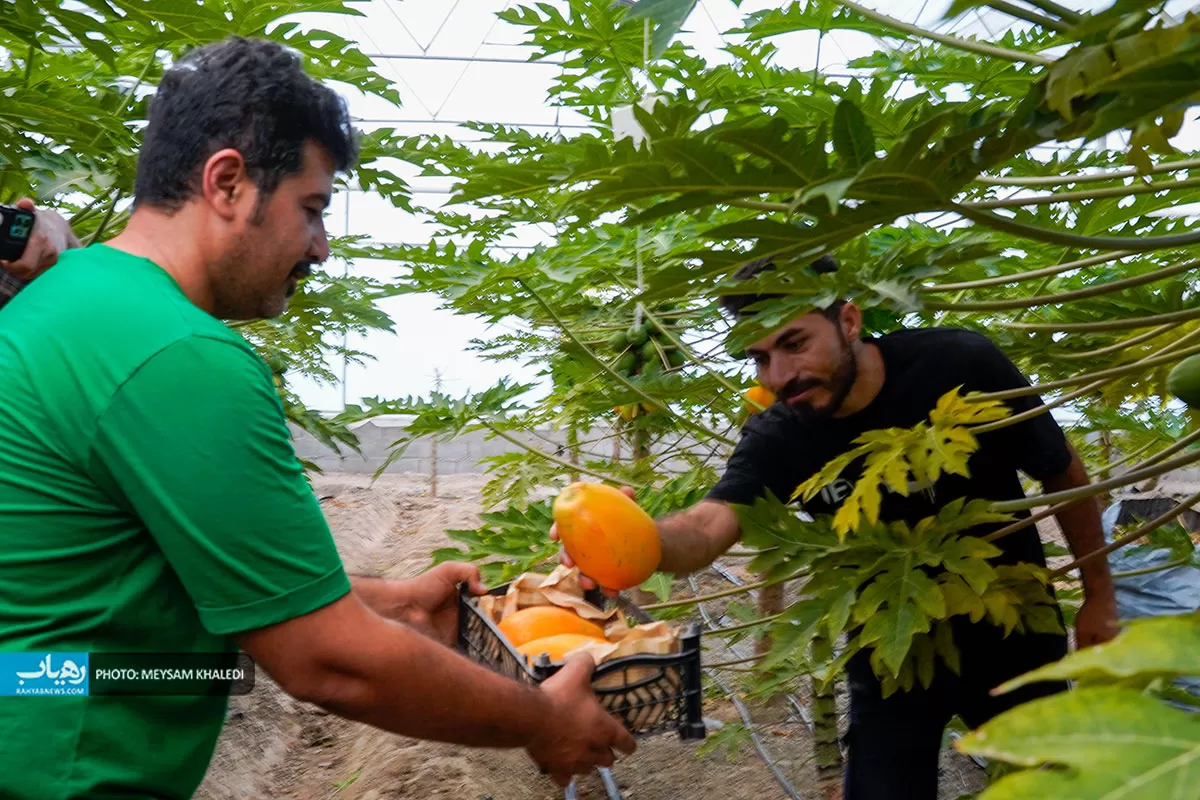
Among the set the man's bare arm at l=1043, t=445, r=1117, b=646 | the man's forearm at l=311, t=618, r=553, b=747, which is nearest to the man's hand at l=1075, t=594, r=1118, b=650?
the man's bare arm at l=1043, t=445, r=1117, b=646

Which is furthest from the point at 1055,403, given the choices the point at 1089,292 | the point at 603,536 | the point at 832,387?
the point at 603,536

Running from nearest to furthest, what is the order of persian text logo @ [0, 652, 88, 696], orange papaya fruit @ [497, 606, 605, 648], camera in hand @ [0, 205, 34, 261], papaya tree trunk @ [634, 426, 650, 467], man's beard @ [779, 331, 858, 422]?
persian text logo @ [0, 652, 88, 696] < orange papaya fruit @ [497, 606, 605, 648] < camera in hand @ [0, 205, 34, 261] < man's beard @ [779, 331, 858, 422] < papaya tree trunk @ [634, 426, 650, 467]

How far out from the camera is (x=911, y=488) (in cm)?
207

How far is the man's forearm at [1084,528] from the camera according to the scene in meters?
2.08

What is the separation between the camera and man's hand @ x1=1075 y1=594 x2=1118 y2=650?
209 centimetres

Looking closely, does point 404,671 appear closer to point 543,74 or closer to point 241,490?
point 241,490

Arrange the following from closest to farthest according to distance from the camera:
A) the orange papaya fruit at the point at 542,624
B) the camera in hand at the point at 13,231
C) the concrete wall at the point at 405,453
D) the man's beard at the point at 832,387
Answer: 1. the orange papaya fruit at the point at 542,624
2. the camera in hand at the point at 13,231
3. the man's beard at the point at 832,387
4. the concrete wall at the point at 405,453

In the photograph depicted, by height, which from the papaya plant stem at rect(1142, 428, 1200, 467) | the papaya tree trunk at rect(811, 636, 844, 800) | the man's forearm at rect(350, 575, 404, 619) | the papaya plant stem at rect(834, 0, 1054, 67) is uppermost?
the papaya plant stem at rect(834, 0, 1054, 67)


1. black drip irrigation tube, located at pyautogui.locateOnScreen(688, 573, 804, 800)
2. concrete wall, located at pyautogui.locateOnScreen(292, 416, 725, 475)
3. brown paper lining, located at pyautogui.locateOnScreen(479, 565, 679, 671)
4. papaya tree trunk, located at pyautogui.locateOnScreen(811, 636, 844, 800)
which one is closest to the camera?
brown paper lining, located at pyautogui.locateOnScreen(479, 565, 679, 671)

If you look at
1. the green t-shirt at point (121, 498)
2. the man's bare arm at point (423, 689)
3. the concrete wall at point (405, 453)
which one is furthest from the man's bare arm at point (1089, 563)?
the concrete wall at point (405, 453)

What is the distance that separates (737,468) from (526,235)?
1472cm

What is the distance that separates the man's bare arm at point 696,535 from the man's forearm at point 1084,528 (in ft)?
1.98

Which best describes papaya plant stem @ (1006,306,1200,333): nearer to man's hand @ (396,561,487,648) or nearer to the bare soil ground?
man's hand @ (396,561,487,648)

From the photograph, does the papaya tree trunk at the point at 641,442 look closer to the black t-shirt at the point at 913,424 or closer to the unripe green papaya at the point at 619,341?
the unripe green papaya at the point at 619,341
